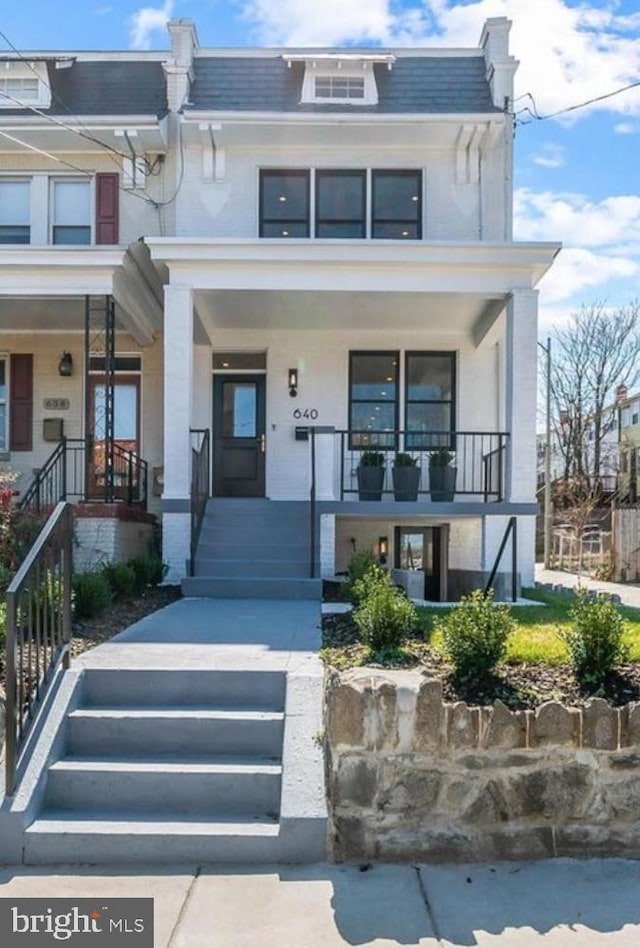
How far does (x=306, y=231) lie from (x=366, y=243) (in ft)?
7.89

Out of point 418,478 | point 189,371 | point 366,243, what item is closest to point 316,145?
point 366,243

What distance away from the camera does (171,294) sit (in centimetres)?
867

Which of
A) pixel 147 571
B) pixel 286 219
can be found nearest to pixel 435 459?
pixel 147 571

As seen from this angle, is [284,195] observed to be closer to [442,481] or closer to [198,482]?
[198,482]

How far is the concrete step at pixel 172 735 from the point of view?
3.70 metres

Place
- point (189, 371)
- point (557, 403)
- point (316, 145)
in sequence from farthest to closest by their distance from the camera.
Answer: point (557, 403)
point (316, 145)
point (189, 371)

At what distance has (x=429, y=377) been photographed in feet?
36.6

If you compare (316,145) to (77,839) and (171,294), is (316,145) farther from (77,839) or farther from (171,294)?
(77,839)

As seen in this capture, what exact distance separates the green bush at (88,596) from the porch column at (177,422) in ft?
6.77

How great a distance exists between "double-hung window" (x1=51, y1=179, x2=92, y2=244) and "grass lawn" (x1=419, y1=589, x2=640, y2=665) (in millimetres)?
8255

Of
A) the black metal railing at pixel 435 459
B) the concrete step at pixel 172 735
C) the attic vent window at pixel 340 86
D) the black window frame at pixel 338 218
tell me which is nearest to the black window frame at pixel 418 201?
the black window frame at pixel 338 218

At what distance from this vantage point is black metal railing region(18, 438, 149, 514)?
28.4ft

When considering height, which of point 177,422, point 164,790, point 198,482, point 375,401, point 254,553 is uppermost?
point 375,401

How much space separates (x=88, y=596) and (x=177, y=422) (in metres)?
3.03
